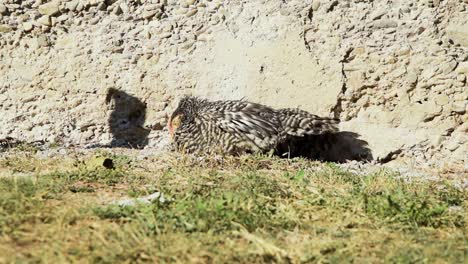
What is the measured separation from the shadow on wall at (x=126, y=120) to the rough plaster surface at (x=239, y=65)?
14mm

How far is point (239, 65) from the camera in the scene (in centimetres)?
951

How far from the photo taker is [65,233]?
141 inches

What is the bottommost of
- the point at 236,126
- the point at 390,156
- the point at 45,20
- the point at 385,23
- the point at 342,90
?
the point at 390,156

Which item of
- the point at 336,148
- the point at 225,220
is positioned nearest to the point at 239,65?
the point at 336,148

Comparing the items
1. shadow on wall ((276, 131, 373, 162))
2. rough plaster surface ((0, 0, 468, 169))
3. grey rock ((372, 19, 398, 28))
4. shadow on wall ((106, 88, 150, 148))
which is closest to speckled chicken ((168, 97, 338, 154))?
shadow on wall ((276, 131, 373, 162))

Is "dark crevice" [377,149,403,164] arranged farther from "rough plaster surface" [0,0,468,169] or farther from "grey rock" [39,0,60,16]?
"grey rock" [39,0,60,16]

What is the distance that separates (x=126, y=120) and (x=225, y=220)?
6.29 meters

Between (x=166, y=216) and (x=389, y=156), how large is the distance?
5786 millimetres

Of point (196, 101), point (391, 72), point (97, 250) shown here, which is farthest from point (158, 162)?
point (391, 72)

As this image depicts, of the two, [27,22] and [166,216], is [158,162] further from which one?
[27,22]

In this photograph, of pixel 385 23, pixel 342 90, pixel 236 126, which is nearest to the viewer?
pixel 236 126

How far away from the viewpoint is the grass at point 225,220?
11.2 ft

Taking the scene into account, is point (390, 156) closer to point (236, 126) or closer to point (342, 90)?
point (342, 90)

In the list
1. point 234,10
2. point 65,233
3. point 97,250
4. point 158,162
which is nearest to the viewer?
point 97,250
